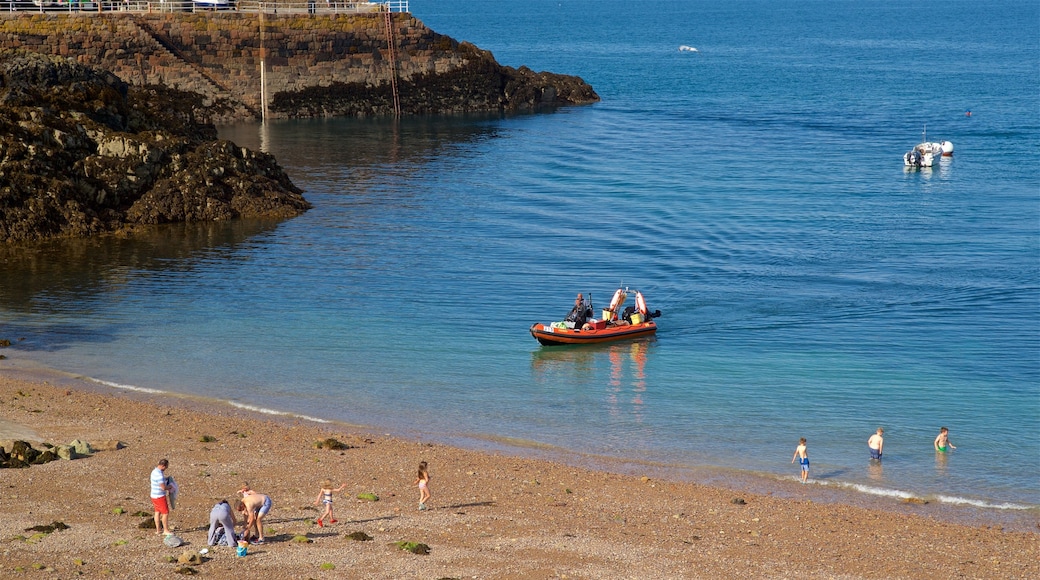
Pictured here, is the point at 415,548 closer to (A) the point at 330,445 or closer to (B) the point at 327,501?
(B) the point at 327,501

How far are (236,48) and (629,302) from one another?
142 feet

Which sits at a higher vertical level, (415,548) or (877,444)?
(877,444)

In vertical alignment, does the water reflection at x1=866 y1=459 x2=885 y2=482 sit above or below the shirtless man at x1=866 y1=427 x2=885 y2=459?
below

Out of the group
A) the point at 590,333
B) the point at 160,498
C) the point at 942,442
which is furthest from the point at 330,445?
the point at 942,442

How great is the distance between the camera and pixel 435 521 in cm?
1947

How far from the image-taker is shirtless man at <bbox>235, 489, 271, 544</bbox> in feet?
58.2

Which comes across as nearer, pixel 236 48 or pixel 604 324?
pixel 604 324

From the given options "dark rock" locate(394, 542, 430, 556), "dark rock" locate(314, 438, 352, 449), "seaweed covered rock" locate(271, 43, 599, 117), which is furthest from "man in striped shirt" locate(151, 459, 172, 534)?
"seaweed covered rock" locate(271, 43, 599, 117)

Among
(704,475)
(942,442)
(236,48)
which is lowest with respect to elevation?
(704,475)

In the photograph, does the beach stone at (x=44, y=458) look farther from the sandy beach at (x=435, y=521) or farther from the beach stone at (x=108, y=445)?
the beach stone at (x=108, y=445)

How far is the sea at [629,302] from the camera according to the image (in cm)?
2550

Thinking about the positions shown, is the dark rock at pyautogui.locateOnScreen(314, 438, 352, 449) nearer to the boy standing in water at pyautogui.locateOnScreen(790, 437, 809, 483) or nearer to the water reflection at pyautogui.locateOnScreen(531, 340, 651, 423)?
the water reflection at pyautogui.locateOnScreen(531, 340, 651, 423)

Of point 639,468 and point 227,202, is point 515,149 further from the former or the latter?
point 639,468

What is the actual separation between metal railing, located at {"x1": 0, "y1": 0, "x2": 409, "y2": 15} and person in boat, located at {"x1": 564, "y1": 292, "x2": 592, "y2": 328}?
142ft
